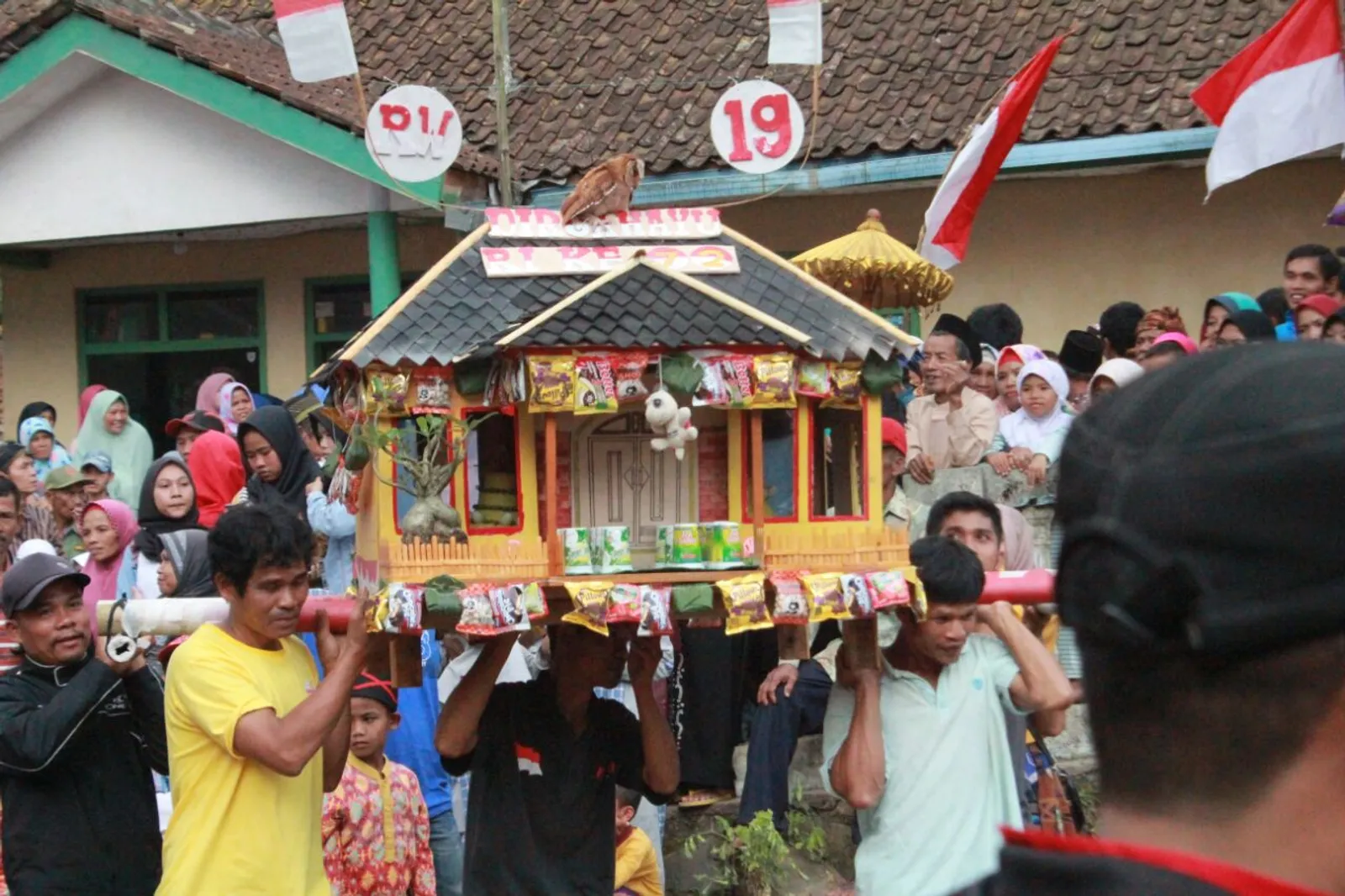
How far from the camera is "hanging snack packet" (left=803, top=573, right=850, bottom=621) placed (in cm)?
402

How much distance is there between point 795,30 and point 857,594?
122 inches

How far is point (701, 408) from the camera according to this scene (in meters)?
4.44

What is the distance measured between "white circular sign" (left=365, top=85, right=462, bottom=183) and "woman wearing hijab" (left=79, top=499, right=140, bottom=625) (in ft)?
7.03

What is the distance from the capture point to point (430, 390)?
4.11 m

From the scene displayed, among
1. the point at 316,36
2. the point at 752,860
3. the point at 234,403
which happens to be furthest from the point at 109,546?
the point at 752,860

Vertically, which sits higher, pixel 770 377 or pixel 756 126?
pixel 756 126

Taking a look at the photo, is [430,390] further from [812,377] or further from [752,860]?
[752,860]

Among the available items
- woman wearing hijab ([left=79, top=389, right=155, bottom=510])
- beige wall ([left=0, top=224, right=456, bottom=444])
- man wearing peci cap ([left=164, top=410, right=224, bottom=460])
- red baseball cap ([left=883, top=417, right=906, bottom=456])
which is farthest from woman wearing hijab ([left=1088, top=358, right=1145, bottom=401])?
beige wall ([left=0, top=224, right=456, bottom=444])

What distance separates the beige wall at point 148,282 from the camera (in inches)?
514

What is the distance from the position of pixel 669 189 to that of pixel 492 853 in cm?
714

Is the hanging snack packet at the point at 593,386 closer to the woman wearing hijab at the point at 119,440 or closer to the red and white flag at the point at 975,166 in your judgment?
the red and white flag at the point at 975,166

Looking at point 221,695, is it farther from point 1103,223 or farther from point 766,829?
point 1103,223

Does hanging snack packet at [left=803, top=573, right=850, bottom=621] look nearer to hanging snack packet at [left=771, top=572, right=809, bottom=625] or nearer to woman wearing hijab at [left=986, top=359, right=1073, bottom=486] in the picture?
hanging snack packet at [left=771, top=572, right=809, bottom=625]

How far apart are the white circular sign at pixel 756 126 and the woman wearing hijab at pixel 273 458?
2.31 metres
